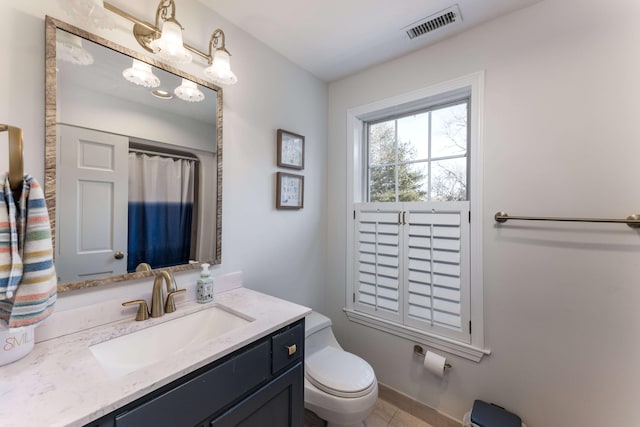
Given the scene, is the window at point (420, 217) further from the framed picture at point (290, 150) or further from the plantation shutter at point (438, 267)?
the framed picture at point (290, 150)

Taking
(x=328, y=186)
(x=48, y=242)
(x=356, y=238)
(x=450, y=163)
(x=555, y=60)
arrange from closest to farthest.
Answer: (x=48, y=242) → (x=555, y=60) → (x=450, y=163) → (x=356, y=238) → (x=328, y=186)

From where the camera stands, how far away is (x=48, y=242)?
2.39ft

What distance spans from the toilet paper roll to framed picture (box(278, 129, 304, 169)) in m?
1.47

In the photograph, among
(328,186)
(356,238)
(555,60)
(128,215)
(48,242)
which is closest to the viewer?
(48,242)

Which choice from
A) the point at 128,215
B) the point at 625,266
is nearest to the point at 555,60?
the point at 625,266

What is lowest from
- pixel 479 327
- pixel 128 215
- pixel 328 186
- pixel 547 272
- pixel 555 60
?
pixel 479 327

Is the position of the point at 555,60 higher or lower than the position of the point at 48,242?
higher

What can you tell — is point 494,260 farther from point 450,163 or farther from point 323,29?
point 323,29

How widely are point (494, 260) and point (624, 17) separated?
1216 millimetres

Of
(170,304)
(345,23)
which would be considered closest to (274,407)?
(170,304)

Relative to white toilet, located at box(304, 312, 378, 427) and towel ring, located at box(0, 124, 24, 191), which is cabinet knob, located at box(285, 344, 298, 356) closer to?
white toilet, located at box(304, 312, 378, 427)

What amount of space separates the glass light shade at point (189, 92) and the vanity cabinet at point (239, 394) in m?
1.18

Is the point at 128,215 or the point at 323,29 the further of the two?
the point at 323,29

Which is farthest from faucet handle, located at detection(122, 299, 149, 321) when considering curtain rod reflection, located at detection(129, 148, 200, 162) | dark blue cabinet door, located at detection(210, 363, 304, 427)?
curtain rod reflection, located at detection(129, 148, 200, 162)
